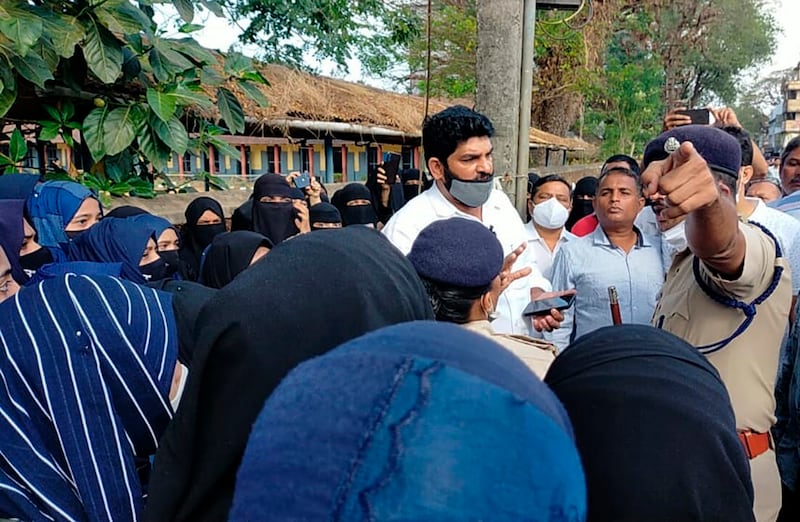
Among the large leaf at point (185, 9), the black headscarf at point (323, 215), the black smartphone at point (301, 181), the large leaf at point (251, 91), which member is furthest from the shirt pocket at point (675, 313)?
the large leaf at point (185, 9)

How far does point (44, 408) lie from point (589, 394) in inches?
45.6

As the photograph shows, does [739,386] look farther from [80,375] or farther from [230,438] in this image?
[80,375]

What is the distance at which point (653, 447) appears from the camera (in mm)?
888

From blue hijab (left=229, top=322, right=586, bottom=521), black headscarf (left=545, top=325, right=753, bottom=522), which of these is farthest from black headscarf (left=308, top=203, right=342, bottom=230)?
blue hijab (left=229, top=322, right=586, bottom=521)

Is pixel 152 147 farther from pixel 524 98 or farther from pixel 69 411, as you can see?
pixel 69 411

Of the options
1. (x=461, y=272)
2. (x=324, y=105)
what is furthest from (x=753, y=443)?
(x=324, y=105)

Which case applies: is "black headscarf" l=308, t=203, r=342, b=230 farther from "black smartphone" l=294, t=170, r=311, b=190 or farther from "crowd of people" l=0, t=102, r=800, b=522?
"crowd of people" l=0, t=102, r=800, b=522

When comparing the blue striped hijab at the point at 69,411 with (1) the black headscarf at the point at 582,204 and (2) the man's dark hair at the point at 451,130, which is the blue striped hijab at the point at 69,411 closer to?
(2) the man's dark hair at the point at 451,130

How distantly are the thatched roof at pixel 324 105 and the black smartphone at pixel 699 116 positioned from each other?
13.5 ft

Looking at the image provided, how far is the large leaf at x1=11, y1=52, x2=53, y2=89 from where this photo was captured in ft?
11.3

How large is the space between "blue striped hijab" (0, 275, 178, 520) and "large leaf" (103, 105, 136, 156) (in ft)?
9.49

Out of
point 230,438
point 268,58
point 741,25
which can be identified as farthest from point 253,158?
point 741,25

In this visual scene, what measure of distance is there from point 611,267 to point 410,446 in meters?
2.55

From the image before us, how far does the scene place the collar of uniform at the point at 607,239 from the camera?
292 centimetres
